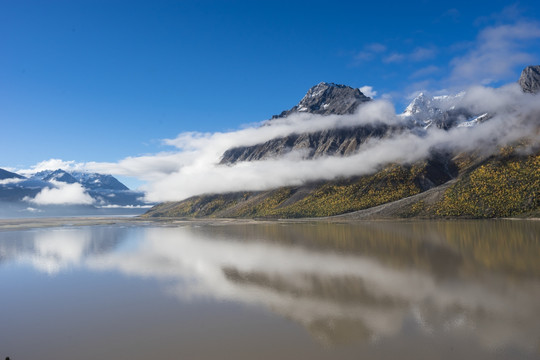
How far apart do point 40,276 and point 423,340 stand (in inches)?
1923

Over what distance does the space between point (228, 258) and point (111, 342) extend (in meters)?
35.4

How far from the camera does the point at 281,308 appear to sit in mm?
29547

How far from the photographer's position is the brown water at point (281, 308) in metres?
21.3

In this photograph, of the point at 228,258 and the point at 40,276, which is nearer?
the point at 40,276

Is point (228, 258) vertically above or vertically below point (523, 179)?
below

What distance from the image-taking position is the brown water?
21.3 m

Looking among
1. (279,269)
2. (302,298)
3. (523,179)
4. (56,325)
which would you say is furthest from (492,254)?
(523,179)

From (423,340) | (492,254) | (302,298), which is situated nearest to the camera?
(423,340)

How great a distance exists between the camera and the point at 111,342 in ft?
75.5

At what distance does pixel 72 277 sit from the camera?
46344 mm

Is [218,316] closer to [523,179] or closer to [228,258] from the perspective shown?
[228,258]

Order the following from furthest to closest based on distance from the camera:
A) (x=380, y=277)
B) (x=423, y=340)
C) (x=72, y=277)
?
(x=72, y=277)
(x=380, y=277)
(x=423, y=340)

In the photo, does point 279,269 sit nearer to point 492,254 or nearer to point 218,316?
point 218,316

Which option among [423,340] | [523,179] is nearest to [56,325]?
[423,340]
